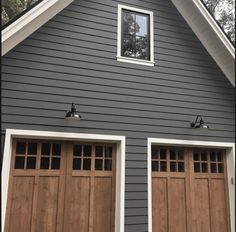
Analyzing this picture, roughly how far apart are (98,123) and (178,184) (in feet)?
6.47

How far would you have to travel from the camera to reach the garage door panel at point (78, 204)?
14.4 feet

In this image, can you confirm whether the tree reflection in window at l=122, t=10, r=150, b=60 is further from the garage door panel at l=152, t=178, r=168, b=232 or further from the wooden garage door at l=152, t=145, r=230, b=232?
the garage door panel at l=152, t=178, r=168, b=232

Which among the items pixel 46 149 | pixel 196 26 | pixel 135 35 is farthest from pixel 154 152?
pixel 196 26

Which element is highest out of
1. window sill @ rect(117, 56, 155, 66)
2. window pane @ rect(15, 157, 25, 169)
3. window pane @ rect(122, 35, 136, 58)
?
window pane @ rect(122, 35, 136, 58)

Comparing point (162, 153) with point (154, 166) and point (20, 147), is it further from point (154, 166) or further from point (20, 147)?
point (20, 147)

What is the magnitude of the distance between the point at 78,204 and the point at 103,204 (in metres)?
0.43

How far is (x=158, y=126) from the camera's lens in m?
5.07

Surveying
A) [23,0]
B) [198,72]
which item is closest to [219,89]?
[198,72]

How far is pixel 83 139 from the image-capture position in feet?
15.0

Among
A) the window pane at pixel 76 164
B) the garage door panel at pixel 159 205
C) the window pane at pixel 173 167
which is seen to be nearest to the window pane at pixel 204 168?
the window pane at pixel 173 167

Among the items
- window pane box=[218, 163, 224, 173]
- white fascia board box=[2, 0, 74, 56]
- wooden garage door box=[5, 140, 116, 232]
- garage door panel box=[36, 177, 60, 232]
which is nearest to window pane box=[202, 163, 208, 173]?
window pane box=[218, 163, 224, 173]

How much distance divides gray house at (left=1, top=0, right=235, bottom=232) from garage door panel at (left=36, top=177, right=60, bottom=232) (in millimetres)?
16

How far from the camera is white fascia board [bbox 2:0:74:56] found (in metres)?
4.09

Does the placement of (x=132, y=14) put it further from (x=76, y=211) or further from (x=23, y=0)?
(x=23, y=0)
